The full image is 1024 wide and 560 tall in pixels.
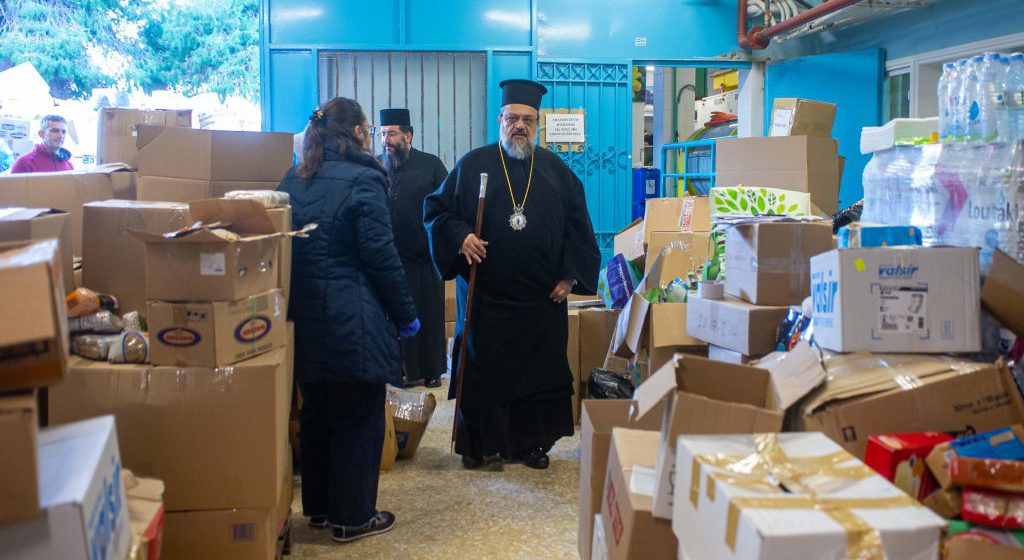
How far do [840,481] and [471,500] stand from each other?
2.11 m

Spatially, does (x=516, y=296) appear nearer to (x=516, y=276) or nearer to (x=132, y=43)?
(x=516, y=276)

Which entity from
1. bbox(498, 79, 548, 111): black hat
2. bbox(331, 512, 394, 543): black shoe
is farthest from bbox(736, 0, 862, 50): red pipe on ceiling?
bbox(331, 512, 394, 543): black shoe

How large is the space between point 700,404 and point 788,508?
0.41 m

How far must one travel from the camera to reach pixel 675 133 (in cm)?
942

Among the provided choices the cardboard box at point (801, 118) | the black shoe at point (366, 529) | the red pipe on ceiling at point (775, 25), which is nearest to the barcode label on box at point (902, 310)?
the black shoe at point (366, 529)

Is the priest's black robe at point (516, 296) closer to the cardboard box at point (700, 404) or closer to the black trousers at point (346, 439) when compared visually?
the black trousers at point (346, 439)

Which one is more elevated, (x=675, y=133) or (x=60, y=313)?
(x=675, y=133)

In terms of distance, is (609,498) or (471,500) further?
(471,500)

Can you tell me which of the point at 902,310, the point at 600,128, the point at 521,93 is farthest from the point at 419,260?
the point at 902,310

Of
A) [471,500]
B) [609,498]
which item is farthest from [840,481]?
[471,500]

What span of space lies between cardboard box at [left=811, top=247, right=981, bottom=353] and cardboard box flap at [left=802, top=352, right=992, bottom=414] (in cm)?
4

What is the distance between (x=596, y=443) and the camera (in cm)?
224

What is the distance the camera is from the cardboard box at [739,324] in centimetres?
257

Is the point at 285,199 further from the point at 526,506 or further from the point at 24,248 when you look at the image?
the point at 526,506
